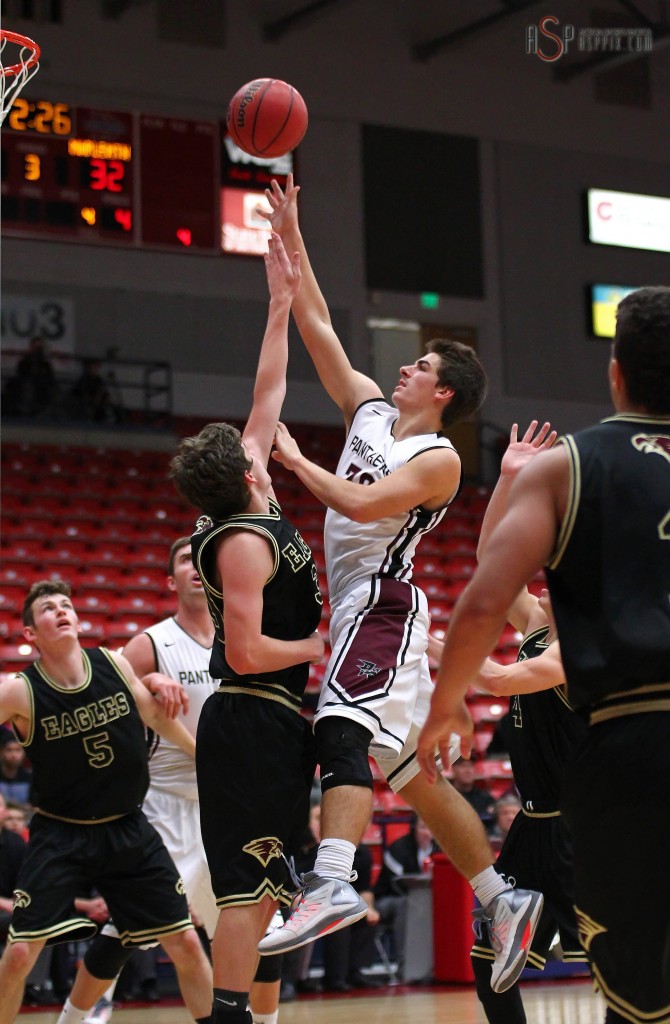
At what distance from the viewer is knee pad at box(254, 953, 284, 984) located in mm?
5172

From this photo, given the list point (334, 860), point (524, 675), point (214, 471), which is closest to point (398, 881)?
point (524, 675)

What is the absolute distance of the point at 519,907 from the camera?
4.75 m

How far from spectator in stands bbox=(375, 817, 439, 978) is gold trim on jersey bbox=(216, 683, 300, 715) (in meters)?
5.62

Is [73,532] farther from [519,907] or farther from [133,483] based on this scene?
[519,907]

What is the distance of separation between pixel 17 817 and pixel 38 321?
1029cm

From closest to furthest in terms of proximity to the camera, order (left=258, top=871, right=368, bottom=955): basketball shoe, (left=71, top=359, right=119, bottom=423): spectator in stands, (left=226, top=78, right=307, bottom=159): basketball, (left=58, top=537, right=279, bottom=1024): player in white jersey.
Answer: (left=258, top=871, right=368, bottom=955): basketball shoe
(left=226, top=78, right=307, bottom=159): basketball
(left=58, top=537, right=279, bottom=1024): player in white jersey
(left=71, top=359, right=119, bottom=423): spectator in stands

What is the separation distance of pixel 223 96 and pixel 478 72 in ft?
14.7

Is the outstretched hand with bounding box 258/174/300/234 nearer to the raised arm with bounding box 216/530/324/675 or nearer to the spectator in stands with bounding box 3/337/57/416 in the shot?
the raised arm with bounding box 216/530/324/675

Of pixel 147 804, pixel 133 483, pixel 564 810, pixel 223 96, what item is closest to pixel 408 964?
pixel 147 804

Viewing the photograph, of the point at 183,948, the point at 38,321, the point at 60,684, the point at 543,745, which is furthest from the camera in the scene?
the point at 38,321

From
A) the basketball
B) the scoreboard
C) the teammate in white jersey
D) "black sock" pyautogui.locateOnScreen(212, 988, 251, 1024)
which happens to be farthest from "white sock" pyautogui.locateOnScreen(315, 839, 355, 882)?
the scoreboard

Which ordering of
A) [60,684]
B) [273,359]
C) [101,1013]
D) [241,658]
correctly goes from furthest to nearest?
[101,1013] → [60,684] → [273,359] → [241,658]

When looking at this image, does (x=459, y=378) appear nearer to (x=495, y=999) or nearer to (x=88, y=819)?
(x=495, y=999)

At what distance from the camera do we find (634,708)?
9.38ft
